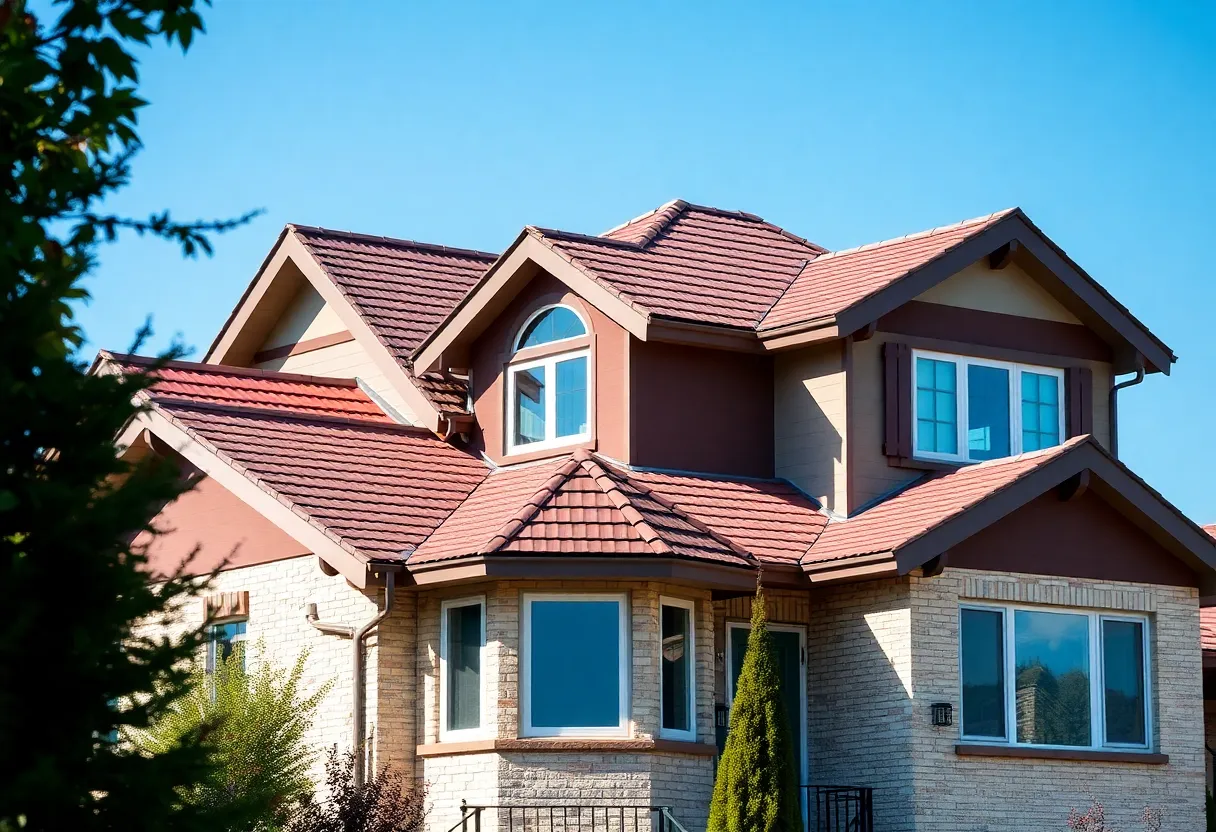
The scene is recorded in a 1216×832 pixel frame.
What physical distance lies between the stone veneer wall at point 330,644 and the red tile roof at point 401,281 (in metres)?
2.91

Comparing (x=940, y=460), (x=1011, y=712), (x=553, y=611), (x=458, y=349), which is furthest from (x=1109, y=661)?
(x=458, y=349)

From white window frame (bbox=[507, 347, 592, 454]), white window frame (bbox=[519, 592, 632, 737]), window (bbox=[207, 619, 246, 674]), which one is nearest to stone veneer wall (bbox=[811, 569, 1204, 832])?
white window frame (bbox=[519, 592, 632, 737])

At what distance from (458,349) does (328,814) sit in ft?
21.2

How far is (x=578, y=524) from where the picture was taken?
61.0ft

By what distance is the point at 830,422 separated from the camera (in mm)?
20859

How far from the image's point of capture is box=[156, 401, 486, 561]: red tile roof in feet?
63.4

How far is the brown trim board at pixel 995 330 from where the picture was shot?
21.3 m

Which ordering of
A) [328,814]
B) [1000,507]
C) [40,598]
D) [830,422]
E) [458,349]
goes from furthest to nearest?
[458,349] → [830,422] → [1000,507] → [328,814] → [40,598]

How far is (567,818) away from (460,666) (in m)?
2.00

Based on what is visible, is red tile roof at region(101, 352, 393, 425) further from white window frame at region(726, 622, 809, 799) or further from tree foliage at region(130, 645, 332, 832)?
white window frame at region(726, 622, 809, 799)

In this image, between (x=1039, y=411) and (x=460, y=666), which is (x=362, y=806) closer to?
(x=460, y=666)

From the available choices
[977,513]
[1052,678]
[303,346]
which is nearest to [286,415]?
[303,346]

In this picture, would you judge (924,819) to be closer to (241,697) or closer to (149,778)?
(241,697)

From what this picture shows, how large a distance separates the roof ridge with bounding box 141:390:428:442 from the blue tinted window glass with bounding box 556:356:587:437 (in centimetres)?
169
